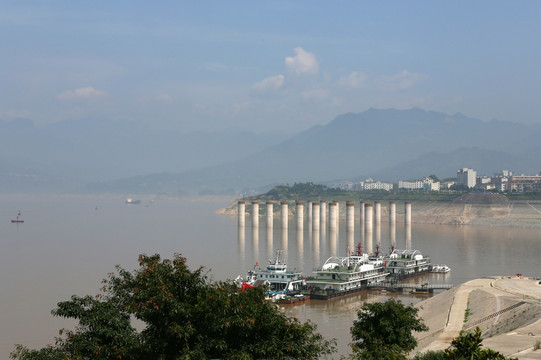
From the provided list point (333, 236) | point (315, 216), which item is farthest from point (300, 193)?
point (333, 236)

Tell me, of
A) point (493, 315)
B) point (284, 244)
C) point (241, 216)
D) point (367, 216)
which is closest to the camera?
point (493, 315)

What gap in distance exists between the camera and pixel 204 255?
226 ft

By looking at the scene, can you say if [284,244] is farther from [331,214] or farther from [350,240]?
[331,214]

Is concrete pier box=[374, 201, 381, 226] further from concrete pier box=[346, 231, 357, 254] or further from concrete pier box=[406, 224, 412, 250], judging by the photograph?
concrete pier box=[346, 231, 357, 254]

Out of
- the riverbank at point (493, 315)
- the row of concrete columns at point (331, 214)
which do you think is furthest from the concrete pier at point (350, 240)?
the riverbank at point (493, 315)

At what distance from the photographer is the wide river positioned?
39969 millimetres

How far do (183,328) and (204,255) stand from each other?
177ft

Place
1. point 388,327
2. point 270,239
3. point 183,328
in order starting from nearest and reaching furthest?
point 183,328 < point 388,327 < point 270,239

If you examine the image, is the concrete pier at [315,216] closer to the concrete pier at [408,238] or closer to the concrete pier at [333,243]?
the concrete pier at [333,243]

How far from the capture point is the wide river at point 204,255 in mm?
39969

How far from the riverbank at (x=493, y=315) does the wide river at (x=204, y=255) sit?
4.33 meters

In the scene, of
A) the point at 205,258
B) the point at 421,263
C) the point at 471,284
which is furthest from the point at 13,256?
the point at 471,284

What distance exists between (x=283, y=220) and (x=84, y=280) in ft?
227

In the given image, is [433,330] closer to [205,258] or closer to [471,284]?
[471,284]
